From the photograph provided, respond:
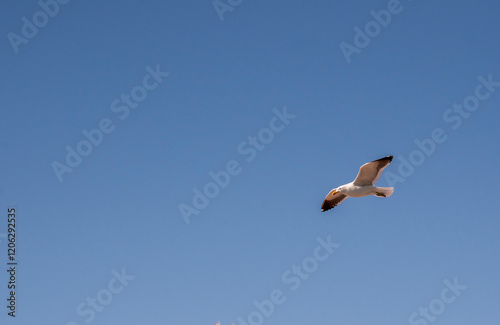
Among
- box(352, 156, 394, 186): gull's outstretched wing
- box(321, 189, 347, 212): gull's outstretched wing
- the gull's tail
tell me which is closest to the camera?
box(352, 156, 394, 186): gull's outstretched wing

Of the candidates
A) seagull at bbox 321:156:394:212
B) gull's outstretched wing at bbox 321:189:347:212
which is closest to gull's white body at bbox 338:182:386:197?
seagull at bbox 321:156:394:212

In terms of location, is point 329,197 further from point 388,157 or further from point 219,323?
point 219,323

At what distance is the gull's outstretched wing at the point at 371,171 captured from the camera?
3070cm

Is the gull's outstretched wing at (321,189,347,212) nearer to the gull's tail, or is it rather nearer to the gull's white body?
the gull's white body

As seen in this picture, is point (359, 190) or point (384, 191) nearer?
point (384, 191)

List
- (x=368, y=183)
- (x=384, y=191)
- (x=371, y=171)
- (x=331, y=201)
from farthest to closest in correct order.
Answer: (x=331, y=201), (x=368, y=183), (x=384, y=191), (x=371, y=171)

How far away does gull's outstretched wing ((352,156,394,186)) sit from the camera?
3070cm

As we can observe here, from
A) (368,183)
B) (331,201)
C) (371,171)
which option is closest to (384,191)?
(368,183)

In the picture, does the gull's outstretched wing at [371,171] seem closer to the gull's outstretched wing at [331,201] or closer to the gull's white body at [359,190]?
the gull's white body at [359,190]

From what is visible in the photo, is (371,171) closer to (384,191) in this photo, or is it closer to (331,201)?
(384,191)

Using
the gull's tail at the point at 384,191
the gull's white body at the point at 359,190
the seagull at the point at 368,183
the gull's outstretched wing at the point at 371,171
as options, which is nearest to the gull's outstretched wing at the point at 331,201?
the seagull at the point at 368,183

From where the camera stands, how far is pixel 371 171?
31109mm

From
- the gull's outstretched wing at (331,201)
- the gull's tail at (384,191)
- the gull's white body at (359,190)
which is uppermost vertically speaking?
the gull's outstretched wing at (331,201)

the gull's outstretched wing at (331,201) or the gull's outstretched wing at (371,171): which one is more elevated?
the gull's outstretched wing at (331,201)
